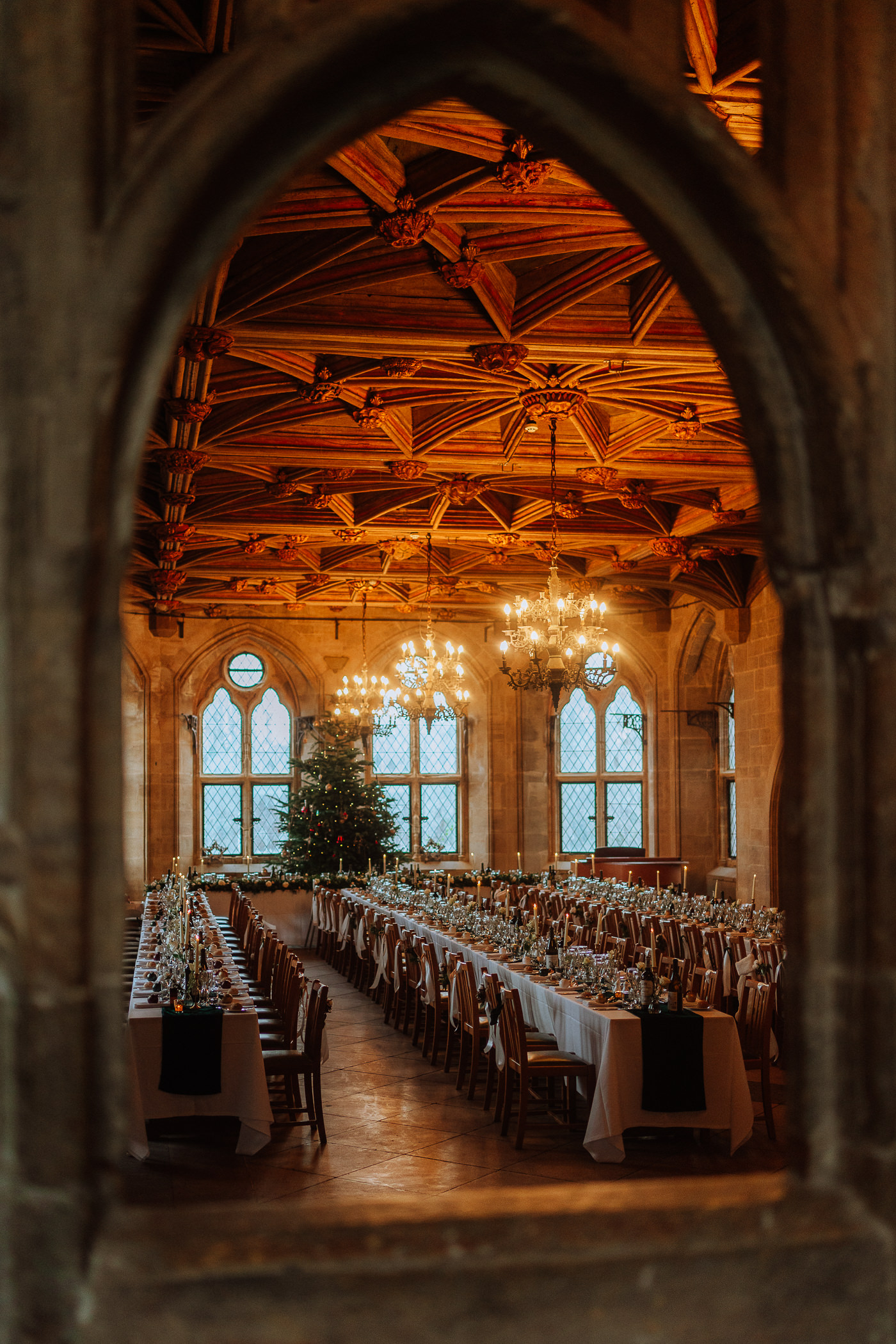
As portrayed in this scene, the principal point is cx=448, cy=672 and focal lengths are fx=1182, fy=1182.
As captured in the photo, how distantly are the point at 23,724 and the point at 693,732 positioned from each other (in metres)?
15.3

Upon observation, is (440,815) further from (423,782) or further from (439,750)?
(439,750)

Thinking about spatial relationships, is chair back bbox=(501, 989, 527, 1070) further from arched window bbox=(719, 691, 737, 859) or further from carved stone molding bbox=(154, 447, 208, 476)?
arched window bbox=(719, 691, 737, 859)

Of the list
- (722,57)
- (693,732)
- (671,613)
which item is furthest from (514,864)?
(722,57)

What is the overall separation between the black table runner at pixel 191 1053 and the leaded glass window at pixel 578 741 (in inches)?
463

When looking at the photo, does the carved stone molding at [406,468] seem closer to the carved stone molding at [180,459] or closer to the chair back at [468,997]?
the carved stone molding at [180,459]

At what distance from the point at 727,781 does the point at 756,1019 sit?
32.7ft

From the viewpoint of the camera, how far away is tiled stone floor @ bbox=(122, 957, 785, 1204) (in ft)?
17.7

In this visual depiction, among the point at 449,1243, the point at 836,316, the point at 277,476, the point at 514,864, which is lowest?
the point at 514,864

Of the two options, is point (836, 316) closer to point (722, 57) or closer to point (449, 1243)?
point (449, 1243)

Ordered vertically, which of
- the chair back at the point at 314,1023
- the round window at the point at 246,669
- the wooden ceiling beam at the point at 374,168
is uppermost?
the wooden ceiling beam at the point at 374,168

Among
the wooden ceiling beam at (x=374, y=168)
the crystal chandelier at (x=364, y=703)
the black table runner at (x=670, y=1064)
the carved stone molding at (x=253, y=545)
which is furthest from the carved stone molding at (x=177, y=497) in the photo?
the black table runner at (x=670, y=1064)

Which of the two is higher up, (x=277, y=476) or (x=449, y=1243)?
(x=277, y=476)

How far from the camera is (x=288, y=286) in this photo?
6012mm

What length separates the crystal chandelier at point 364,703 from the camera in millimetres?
14445
